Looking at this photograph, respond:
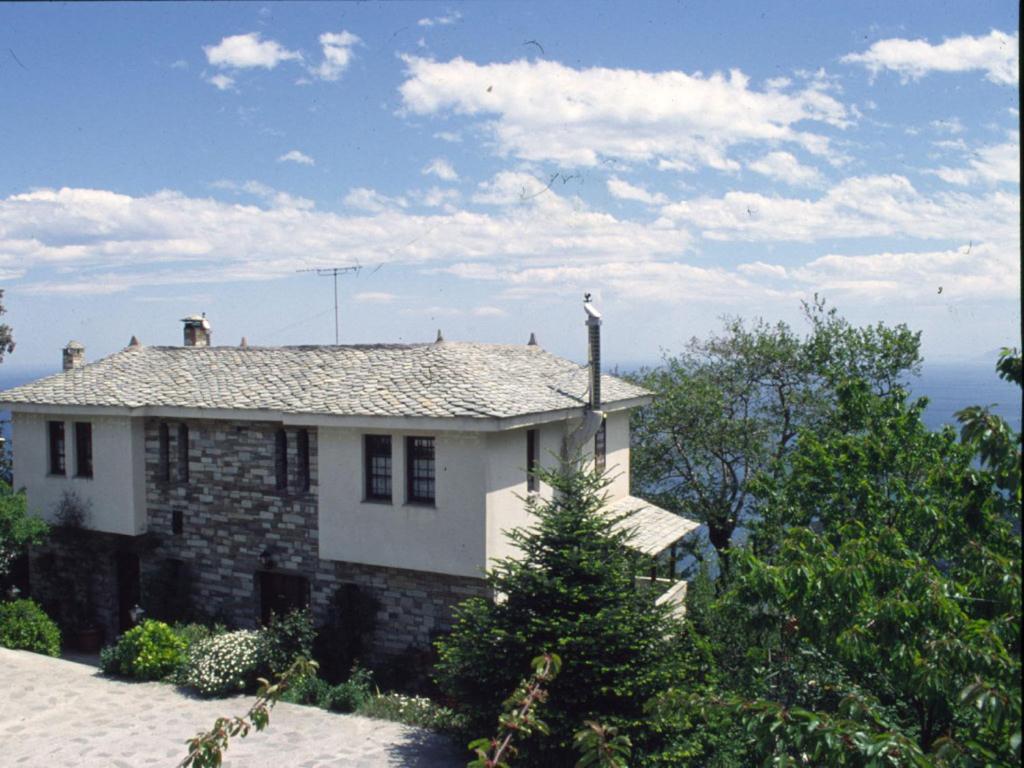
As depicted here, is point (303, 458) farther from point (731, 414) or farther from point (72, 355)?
point (731, 414)

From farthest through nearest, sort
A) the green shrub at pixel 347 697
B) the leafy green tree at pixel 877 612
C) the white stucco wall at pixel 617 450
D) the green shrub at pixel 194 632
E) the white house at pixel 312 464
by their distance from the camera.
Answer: the white stucco wall at pixel 617 450, the green shrub at pixel 194 632, the white house at pixel 312 464, the green shrub at pixel 347 697, the leafy green tree at pixel 877 612

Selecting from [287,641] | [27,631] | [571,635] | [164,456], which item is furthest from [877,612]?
[27,631]

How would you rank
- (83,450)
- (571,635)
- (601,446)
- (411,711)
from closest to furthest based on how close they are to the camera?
(571,635)
(411,711)
(83,450)
(601,446)

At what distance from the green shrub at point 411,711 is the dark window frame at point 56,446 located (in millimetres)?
11187

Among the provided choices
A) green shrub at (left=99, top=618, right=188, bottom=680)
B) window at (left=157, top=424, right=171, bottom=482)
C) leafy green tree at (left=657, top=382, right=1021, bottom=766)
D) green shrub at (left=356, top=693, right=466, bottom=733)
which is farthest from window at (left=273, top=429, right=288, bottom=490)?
leafy green tree at (left=657, top=382, right=1021, bottom=766)

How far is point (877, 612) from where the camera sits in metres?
9.27

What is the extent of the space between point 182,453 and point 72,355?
260 inches

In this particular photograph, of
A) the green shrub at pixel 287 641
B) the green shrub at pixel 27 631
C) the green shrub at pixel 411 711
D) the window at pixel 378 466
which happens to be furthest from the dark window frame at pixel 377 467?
the green shrub at pixel 27 631

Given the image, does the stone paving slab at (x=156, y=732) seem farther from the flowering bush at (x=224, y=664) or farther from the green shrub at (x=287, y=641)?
the green shrub at (x=287, y=641)

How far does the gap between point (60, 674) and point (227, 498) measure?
486cm

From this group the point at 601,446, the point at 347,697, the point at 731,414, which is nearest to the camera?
the point at 347,697

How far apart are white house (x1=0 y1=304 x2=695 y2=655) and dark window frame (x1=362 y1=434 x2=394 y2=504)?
0.11 ft

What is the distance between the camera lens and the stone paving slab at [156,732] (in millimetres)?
13906

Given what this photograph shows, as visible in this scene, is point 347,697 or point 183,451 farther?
point 183,451
